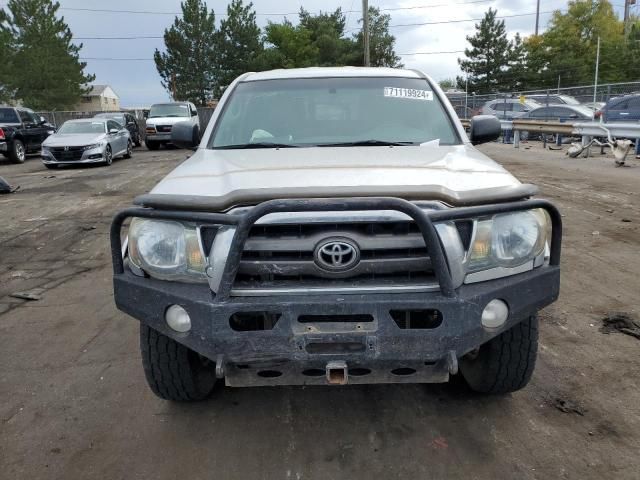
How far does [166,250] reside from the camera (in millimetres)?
2408

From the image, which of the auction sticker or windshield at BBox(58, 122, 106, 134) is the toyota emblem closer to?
the auction sticker

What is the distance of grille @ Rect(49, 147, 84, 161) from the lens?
15.7m

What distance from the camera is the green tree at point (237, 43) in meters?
54.9

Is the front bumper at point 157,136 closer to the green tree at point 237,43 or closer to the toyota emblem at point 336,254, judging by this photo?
the toyota emblem at point 336,254

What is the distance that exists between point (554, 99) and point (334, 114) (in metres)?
22.8

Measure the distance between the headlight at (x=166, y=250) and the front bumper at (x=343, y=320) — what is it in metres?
0.07

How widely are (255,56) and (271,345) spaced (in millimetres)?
57167

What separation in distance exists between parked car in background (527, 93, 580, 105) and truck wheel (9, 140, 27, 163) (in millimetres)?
20291

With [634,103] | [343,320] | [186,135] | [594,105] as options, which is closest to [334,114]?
[186,135]

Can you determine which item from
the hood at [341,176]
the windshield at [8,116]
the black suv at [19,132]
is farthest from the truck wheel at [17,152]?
the hood at [341,176]

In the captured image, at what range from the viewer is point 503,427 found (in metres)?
2.74

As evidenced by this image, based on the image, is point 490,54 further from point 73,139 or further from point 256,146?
point 256,146

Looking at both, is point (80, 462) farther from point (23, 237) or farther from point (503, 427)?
point (23, 237)

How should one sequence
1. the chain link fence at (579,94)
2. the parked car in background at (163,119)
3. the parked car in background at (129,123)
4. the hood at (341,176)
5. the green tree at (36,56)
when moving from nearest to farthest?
the hood at (341,176) → the chain link fence at (579,94) → the parked car in background at (163,119) → the parked car in background at (129,123) → the green tree at (36,56)
